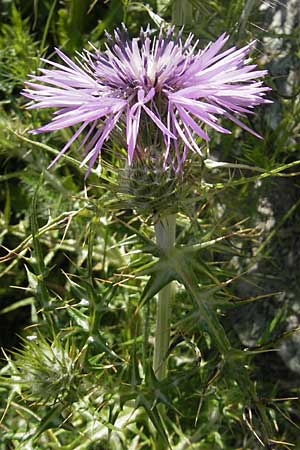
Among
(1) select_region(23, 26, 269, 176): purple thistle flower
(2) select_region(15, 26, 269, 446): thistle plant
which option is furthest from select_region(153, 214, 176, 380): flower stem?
(1) select_region(23, 26, 269, 176): purple thistle flower

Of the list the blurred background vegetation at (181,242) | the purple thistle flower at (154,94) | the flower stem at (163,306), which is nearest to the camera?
the purple thistle flower at (154,94)

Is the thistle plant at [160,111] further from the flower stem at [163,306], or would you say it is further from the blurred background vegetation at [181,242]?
the blurred background vegetation at [181,242]

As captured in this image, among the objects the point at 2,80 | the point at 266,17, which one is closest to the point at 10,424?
the point at 2,80

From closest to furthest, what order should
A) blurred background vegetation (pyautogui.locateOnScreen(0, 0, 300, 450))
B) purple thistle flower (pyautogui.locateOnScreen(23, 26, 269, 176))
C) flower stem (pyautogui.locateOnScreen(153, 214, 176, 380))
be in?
purple thistle flower (pyautogui.locateOnScreen(23, 26, 269, 176)), flower stem (pyautogui.locateOnScreen(153, 214, 176, 380)), blurred background vegetation (pyautogui.locateOnScreen(0, 0, 300, 450))

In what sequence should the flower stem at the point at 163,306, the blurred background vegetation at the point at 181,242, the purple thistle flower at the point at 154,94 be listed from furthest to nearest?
the blurred background vegetation at the point at 181,242 < the flower stem at the point at 163,306 < the purple thistle flower at the point at 154,94

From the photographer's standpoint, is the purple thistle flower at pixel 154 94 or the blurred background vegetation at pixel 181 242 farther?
the blurred background vegetation at pixel 181 242

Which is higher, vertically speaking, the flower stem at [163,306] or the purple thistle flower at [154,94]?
the purple thistle flower at [154,94]

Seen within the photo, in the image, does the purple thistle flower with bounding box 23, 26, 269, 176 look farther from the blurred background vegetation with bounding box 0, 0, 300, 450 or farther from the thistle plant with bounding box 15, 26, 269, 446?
the blurred background vegetation with bounding box 0, 0, 300, 450

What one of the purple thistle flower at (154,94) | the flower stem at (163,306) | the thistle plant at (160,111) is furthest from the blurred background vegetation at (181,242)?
the purple thistle flower at (154,94)
